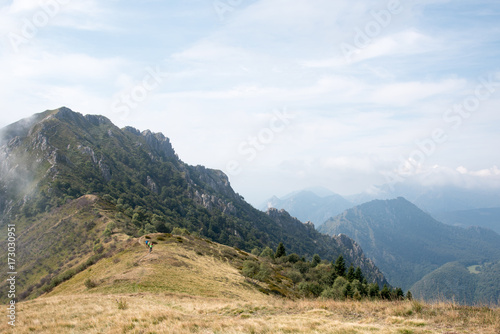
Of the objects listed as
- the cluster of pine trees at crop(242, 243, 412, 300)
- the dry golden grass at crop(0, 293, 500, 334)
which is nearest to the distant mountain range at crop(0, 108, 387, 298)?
the cluster of pine trees at crop(242, 243, 412, 300)

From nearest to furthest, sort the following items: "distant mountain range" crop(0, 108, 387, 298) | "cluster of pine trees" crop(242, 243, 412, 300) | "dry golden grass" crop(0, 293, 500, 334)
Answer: "dry golden grass" crop(0, 293, 500, 334), "cluster of pine trees" crop(242, 243, 412, 300), "distant mountain range" crop(0, 108, 387, 298)

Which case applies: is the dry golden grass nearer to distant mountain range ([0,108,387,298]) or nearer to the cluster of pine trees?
the cluster of pine trees

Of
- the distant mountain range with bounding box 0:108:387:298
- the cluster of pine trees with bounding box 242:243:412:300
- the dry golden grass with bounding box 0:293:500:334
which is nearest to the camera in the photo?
the dry golden grass with bounding box 0:293:500:334

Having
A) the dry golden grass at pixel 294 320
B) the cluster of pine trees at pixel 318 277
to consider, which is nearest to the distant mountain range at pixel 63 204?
the cluster of pine trees at pixel 318 277

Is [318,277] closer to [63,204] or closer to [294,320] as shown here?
[294,320]

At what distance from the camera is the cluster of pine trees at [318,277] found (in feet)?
179

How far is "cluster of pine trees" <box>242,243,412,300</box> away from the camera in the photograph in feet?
179

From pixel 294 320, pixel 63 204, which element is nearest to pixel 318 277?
pixel 294 320

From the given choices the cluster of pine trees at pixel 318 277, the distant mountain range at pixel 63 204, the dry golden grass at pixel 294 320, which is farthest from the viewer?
the distant mountain range at pixel 63 204

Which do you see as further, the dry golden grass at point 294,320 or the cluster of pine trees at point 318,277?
the cluster of pine trees at point 318,277

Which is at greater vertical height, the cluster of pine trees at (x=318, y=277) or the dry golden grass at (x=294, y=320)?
the dry golden grass at (x=294, y=320)

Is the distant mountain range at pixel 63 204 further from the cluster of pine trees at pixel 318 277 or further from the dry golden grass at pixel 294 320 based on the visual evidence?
the dry golden grass at pixel 294 320

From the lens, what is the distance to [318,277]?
91500 mm

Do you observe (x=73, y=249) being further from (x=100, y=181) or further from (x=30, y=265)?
(x=100, y=181)
